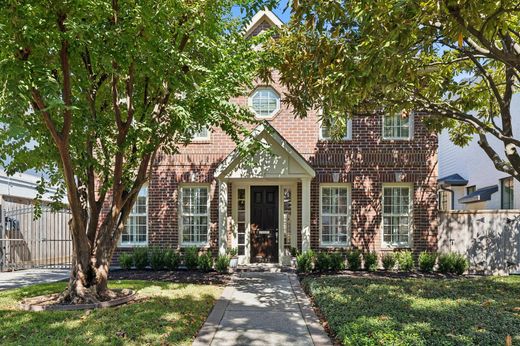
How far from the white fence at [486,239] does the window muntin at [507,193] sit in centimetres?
394

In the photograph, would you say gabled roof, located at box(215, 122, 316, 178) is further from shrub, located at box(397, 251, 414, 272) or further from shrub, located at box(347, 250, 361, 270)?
shrub, located at box(397, 251, 414, 272)

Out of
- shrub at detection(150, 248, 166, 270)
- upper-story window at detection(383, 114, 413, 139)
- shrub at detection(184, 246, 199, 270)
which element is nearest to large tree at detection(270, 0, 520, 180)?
upper-story window at detection(383, 114, 413, 139)

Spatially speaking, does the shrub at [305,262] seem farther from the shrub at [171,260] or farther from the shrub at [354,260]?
the shrub at [171,260]

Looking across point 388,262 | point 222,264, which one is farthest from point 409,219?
point 222,264

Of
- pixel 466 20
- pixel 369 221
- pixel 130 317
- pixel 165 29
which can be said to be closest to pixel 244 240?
pixel 369 221

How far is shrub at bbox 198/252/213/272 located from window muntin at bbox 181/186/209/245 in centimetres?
106

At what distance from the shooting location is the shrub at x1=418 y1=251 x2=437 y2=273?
11805 millimetres

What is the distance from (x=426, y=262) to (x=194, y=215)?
715 centimetres

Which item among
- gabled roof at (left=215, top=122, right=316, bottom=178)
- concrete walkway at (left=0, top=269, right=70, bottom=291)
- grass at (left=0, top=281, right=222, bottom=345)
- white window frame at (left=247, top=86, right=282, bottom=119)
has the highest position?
white window frame at (left=247, top=86, right=282, bottom=119)

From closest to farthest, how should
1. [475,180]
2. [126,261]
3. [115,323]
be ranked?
1. [115,323]
2. [126,261]
3. [475,180]

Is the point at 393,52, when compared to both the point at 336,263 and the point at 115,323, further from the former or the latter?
the point at 336,263

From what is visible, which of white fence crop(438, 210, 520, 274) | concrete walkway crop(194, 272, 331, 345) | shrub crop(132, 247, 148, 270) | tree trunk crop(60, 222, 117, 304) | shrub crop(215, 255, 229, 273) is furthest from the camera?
white fence crop(438, 210, 520, 274)

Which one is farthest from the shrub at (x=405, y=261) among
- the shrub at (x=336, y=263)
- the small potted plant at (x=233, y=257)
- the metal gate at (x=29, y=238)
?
the metal gate at (x=29, y=238)

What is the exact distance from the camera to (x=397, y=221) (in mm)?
12719
